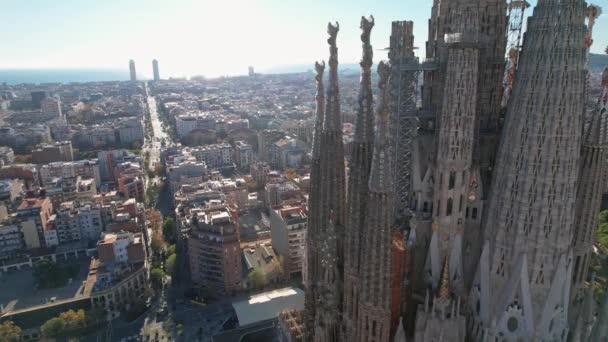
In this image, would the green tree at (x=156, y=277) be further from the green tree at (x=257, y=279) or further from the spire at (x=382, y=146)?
the spire at (x=382, y=146)

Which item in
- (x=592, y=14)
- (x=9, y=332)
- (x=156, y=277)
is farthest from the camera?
(x=156, y=277)

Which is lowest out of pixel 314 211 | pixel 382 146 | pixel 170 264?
pixel 170 264

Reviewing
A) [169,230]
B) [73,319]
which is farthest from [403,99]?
[169,230]

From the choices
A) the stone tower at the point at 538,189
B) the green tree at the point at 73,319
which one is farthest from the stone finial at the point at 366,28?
the green tree at the point at 73,319

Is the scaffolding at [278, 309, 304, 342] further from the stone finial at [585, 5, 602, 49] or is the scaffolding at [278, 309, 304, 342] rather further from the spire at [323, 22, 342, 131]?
the stone finial at [585, 5, 602, 49]

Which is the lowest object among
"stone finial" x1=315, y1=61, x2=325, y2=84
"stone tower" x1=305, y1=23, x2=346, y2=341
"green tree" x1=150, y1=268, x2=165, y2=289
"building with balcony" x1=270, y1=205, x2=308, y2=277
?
"green tree" x1=150, y1=268, x2=165, y2=289

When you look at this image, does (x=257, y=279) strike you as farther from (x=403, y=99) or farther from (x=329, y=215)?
(x=403, y=99)

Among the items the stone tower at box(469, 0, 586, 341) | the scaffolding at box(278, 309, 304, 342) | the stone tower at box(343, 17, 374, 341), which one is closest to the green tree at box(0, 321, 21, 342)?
the scaffolding at box(278, 309, 304, 342)
